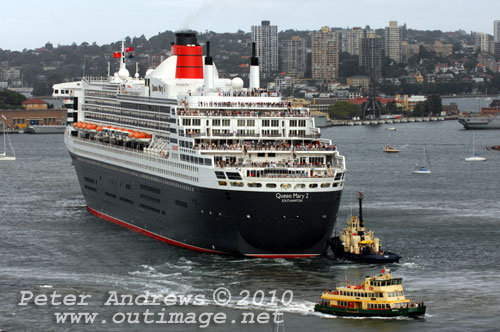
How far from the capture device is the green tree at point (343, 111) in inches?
7549

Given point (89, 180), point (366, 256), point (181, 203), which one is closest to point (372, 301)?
point (366, 256)

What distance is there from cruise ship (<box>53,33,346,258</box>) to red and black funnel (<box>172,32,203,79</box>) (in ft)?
0.18

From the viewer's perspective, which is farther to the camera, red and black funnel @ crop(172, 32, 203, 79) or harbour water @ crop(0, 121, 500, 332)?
red and black funnel @ crop(172, 32, 203, 79)

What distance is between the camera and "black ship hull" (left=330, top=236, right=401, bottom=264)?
47.4m

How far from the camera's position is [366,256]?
4784 centimetres

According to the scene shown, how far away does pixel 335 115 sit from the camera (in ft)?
632

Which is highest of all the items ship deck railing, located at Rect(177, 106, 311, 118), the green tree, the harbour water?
ship deck railing, located at Rect(177, 106, 311, 118)

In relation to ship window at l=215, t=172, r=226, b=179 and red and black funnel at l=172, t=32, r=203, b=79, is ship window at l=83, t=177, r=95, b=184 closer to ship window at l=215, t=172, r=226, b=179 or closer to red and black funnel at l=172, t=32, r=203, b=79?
red and black funnel at l=172, t=32, r=203, b=79

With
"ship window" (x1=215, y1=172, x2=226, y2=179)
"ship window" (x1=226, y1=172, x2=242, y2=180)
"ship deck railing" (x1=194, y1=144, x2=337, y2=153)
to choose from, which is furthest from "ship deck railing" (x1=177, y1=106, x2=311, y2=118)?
"ship window" (x1=226, y1=172, x2=242, y2=180)

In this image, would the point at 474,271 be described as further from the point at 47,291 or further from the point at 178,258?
the point at 47,291

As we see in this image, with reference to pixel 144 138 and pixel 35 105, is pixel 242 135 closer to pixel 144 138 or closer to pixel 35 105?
pixel 144 138

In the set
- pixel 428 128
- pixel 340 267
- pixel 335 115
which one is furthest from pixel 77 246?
pixel 335 115

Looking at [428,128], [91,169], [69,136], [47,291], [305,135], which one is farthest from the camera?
[428,128]

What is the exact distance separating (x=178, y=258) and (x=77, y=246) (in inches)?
224
